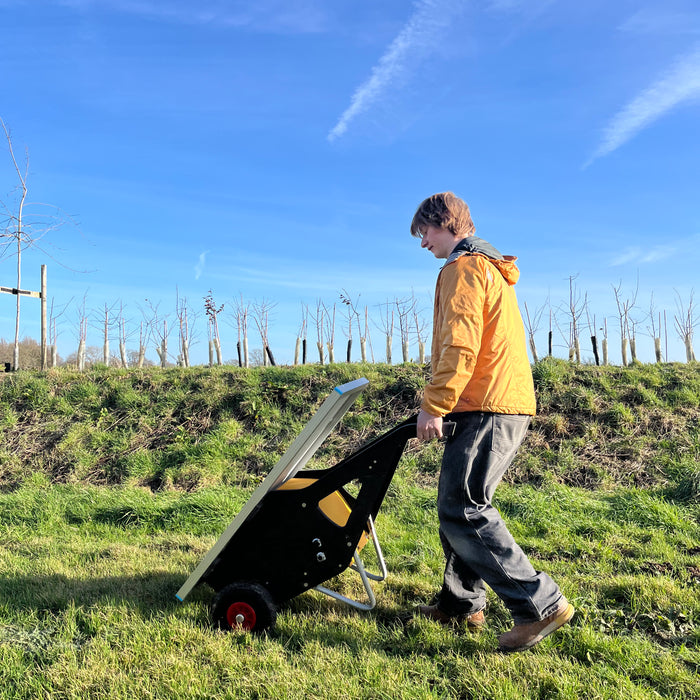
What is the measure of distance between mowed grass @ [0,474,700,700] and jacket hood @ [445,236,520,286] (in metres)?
1.86

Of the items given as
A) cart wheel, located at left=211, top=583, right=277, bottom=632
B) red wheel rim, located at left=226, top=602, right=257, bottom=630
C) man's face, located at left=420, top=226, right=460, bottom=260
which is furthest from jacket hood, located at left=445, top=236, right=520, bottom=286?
red wheel rim, located at left=226, top=602, right=257, bottom=630

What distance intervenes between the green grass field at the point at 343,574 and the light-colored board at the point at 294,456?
0.37m

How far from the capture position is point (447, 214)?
308cm

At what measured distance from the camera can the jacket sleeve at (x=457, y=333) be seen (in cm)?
274

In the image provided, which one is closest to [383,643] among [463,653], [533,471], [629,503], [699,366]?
[463,653]

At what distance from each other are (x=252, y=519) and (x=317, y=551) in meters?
0.38

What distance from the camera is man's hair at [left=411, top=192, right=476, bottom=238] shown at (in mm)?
3088

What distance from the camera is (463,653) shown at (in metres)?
2.94

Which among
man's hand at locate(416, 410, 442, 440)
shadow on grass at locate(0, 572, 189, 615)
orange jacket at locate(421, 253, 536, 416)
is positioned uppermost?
orange jacket at locate(421, 253, 536, 416)

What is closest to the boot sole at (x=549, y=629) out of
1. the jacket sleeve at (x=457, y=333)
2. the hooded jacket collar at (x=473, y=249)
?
the jacket sleeve at (x=457, y=333)

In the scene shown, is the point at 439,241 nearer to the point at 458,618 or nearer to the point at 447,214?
the point at 447,214

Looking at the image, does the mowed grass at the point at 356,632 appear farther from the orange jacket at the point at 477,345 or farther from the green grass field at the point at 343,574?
the orange jacket at the point at 477,345

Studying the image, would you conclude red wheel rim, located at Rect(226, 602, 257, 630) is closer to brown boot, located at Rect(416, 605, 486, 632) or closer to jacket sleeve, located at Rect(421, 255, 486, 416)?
brown boot, located at Rect(416, 605, 486, 632)

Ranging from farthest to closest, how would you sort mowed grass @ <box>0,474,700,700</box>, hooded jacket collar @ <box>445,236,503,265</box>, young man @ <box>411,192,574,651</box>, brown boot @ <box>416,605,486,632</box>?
1. brown boot @ <box>416,605,486,632</box>
2. hooded jacket collar @ <box>445,236,503,265</box>
3. young man @ <box>411,192,574,651</box>
4. mowed grass @ <box>0,474,700,700</box>
